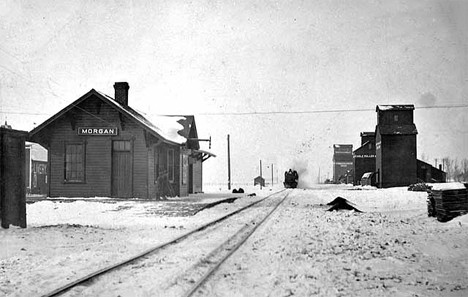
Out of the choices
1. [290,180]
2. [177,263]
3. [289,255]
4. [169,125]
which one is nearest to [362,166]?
[290,180]

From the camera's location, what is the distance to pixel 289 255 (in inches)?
318

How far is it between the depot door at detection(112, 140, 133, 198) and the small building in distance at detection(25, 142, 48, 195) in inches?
704

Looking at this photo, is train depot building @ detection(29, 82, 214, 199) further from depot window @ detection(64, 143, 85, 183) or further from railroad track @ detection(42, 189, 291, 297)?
railroad track @ detection(42, 189, 291, 297)

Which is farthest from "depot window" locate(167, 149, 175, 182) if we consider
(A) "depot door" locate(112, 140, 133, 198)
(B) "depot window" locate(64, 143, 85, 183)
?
(B) "depot window" locate(64, 143, 85, 183)

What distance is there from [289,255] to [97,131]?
16728 mm

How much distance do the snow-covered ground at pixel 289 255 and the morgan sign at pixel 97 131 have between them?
8715 millimetres

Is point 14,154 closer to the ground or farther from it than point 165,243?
farther from it

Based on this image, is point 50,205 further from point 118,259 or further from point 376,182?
point 376,182

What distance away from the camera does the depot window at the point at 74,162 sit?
23.0 m

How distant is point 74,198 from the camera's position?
72.9ft

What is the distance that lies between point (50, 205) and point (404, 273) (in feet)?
52.1

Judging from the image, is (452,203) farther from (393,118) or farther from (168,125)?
(393,118)

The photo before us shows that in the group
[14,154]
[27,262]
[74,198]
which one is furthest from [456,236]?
[74,198]

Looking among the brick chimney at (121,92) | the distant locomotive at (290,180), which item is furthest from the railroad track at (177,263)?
the distant locomotive at (290,180)
